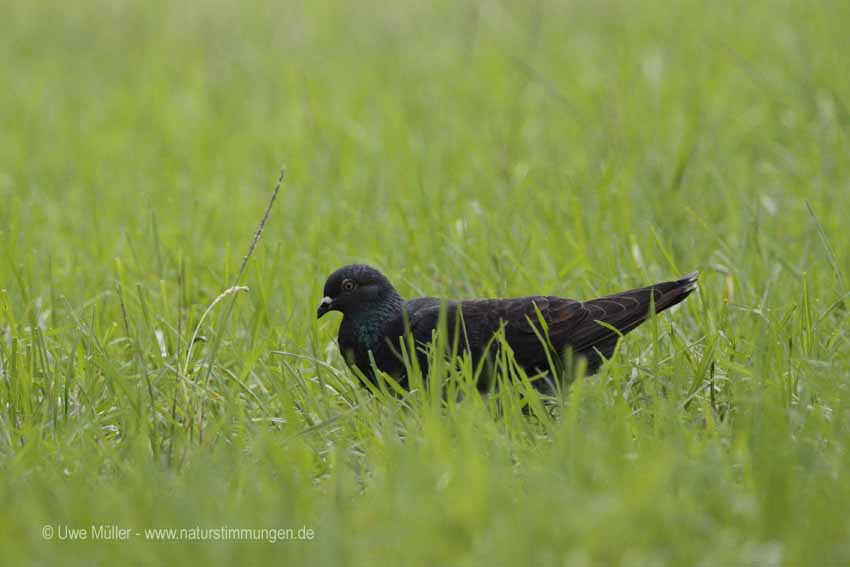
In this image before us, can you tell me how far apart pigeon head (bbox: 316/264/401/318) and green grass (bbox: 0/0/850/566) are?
15 cm

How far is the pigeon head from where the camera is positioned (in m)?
4.19

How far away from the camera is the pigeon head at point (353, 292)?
4.19 m

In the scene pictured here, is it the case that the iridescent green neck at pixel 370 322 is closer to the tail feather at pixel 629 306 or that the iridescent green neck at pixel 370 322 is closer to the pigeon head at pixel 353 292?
the pigeon head at pixel 353 292

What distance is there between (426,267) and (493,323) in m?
1.22

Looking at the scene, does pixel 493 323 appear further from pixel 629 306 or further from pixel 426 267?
pixel 426 267

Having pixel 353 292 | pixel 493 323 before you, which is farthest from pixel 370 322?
pixel 493 323

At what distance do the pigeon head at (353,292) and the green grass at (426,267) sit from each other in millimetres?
150

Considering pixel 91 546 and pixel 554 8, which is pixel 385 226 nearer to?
pixel 91 546

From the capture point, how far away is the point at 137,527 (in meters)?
2.59

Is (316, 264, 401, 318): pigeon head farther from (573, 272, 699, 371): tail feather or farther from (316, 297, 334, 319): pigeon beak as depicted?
(573, 272, 699, 371): tail feather

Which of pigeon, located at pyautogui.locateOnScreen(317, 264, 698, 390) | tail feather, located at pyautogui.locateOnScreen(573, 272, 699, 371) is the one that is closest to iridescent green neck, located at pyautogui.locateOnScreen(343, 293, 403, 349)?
pigeon, located at pyautogui.locateOnScreen(317, 264, 698, 390)

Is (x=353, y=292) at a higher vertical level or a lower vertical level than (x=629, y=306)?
higher

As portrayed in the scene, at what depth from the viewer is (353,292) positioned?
420 cm

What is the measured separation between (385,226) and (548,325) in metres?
1.97
